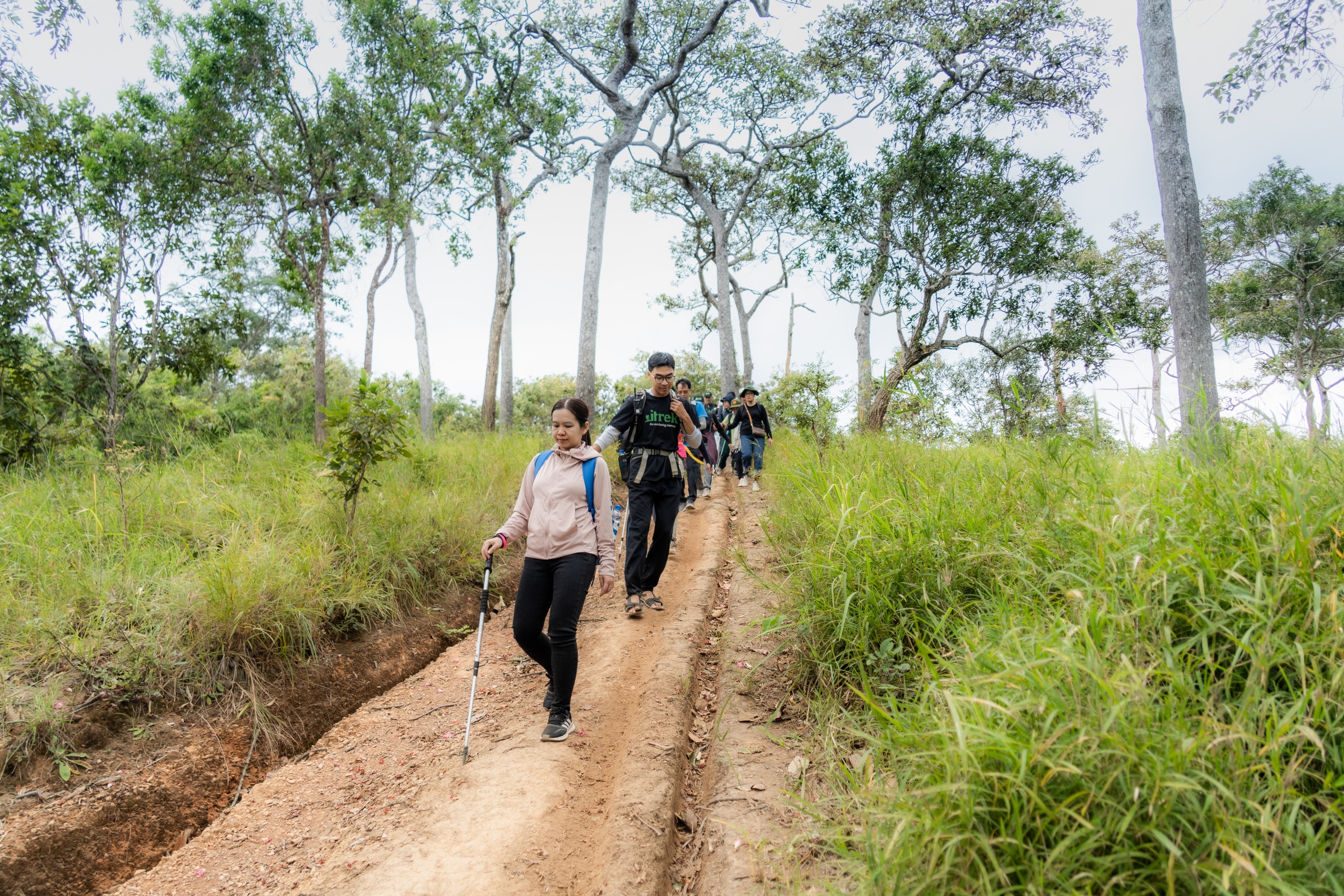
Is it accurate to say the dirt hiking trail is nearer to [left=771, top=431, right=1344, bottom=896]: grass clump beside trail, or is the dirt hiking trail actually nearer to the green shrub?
[left=771, top=431, right=1344, bottom=896]: grass clump beside trail

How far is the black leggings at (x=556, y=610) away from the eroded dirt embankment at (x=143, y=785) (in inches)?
66.6

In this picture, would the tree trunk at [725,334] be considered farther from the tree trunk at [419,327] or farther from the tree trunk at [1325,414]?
the tree trunk at [1325,414]

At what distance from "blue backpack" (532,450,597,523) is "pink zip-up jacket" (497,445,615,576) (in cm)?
1

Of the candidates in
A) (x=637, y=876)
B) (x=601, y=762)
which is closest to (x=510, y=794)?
(x=601, y=762)

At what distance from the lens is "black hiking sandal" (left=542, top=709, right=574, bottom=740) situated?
12.4 feet

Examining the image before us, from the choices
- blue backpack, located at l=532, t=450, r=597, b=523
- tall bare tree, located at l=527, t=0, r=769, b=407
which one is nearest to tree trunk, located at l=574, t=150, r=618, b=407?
tall bare tree, located at l=527, t=0, r=769, b=407

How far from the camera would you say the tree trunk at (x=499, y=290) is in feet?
53.0

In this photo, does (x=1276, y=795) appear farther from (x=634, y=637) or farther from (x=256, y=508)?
(x=256, y=508)

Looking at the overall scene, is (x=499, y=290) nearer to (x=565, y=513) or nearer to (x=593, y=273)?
(x=593, y=273)

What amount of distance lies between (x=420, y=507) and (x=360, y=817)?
12.2 feet

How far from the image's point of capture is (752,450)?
11.6 meters

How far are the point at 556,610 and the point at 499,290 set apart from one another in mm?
14490

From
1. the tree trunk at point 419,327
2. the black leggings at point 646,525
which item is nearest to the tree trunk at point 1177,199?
the black leggings at point 646,525

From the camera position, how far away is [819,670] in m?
3.59
